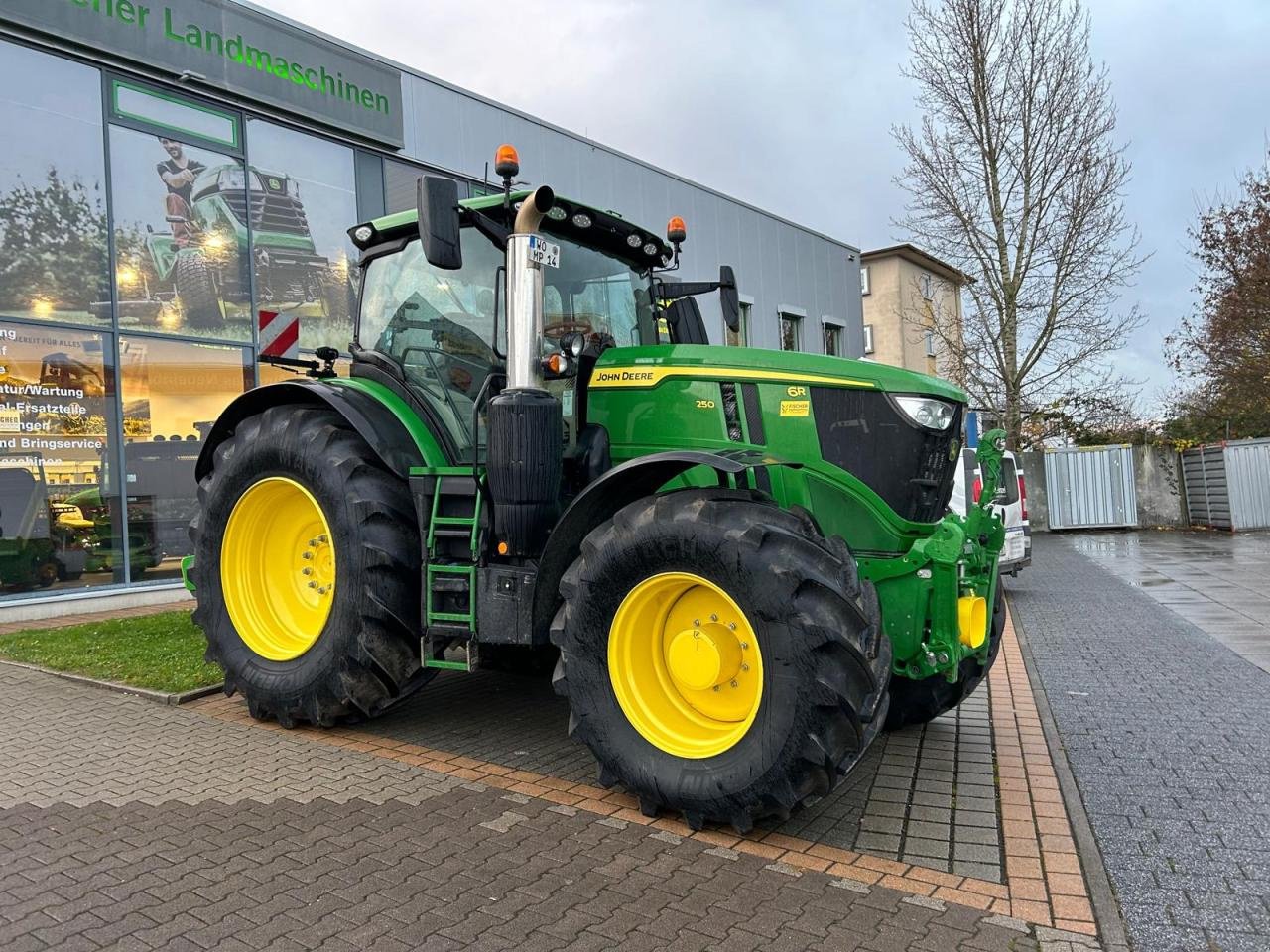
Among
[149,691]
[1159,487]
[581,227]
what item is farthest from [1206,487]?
[149,691]

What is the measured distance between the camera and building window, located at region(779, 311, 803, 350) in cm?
2105

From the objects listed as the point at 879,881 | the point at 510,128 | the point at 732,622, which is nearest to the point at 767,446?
the point at 732,622

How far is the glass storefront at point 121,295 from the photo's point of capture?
9.16 meters

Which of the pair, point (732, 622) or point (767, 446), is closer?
point (732, 622)

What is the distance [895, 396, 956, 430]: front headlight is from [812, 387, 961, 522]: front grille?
0.04 m

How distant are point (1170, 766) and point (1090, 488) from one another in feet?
58.2

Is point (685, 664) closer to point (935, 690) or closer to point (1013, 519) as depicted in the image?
point (935, 690)

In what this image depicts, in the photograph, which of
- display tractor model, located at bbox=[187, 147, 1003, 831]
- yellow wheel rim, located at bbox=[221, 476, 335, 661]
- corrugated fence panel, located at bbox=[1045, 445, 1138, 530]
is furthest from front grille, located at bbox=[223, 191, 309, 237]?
corrugated fence panel, located at bbox=[1045, 445, 1138, 530]

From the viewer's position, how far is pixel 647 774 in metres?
3.70

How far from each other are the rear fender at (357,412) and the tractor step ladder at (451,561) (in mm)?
231

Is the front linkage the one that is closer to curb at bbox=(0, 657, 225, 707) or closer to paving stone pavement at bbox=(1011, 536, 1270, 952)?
paving stone pavement at bbox=(1011, 536, 1270, 952)

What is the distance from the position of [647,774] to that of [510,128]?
12176mm

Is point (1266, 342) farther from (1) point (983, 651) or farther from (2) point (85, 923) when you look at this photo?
(2) point (85, 923)

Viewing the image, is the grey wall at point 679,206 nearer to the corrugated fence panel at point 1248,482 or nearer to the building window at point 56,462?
the building window at point 56,462
